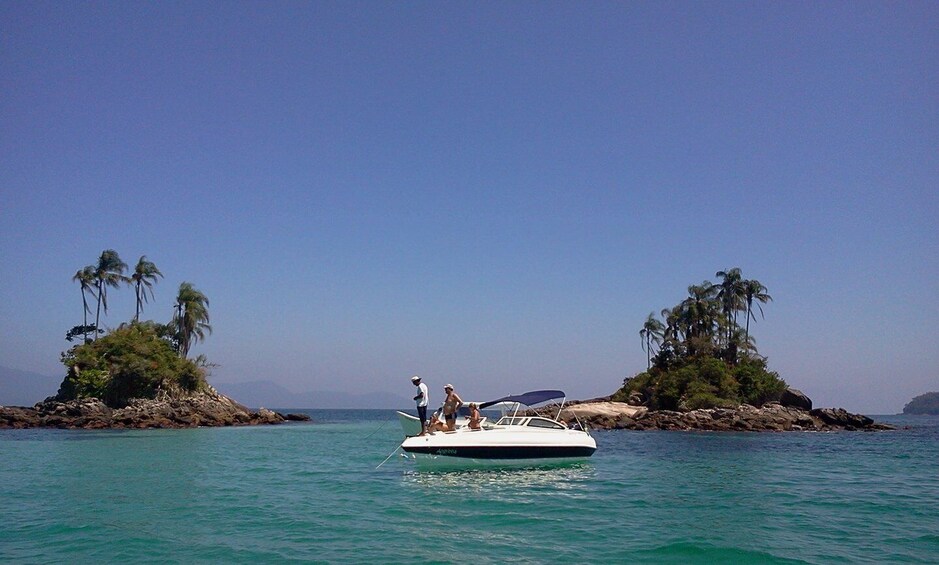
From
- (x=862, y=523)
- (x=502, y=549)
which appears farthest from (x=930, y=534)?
(x=502, y=549)

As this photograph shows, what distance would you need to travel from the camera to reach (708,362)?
62.3m

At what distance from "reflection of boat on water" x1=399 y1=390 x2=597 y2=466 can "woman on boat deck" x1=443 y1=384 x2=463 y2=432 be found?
1.25 feet

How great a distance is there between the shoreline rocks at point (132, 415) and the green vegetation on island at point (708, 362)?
130 feet

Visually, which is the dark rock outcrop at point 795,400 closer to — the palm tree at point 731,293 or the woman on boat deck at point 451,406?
the palm tree at point 731,293

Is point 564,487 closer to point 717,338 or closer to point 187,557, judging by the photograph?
point 187,557

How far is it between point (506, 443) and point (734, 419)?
36438 mm

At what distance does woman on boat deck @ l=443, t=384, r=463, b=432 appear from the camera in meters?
22.2

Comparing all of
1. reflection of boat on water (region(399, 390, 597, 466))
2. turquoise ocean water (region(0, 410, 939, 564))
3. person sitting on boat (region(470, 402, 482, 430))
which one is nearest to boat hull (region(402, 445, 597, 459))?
reflection of boat on water (region(399, 390, 597, 466))

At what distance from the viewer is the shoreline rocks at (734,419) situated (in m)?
51.0

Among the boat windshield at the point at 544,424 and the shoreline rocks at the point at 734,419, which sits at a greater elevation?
the boat windshield at the point at 544,424

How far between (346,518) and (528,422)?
34.0 ft

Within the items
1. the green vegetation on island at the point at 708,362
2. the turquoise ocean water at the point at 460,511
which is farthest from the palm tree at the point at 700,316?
the turquoise ocean water at the point at 460,511

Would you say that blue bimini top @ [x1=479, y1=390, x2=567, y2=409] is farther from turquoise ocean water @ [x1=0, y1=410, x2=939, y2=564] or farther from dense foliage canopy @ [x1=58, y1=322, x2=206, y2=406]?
dense foliage canopy @ [x1=58, y1=322, x2=206, y2=406]

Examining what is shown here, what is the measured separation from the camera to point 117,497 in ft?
55.2
